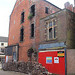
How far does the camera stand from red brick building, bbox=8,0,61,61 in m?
16.1

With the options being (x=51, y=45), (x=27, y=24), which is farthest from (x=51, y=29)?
(x=27, y=24)

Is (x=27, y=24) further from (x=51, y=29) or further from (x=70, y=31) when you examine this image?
→ (x=70, y=31)

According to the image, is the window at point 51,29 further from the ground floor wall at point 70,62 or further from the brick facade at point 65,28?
the ground floor wall at point 70,62

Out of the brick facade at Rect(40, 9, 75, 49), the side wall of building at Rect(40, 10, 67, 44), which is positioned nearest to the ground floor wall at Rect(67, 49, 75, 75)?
the brick facade at Rect(40, 9, 75, 49)

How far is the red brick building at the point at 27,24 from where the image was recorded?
16109 mm

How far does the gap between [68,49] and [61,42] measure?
1039mm

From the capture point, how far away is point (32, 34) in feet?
56.1

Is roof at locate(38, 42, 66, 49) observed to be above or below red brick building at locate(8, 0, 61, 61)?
below

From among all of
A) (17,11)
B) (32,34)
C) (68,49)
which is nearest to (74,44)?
(68,49)

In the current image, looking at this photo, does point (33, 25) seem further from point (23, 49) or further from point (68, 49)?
point (68, 49)

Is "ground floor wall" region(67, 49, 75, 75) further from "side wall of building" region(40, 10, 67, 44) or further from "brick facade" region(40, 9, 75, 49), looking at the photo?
"side wall of building" region(40, 10, 67, 44)

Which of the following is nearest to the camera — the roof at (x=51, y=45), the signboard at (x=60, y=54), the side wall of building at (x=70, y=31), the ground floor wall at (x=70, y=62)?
the ground floor wall at (x=70, y=62)

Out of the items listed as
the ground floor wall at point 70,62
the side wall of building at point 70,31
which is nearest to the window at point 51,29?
the side wall of building at point 70,31

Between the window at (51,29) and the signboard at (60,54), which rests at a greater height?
the window at (51,29)
